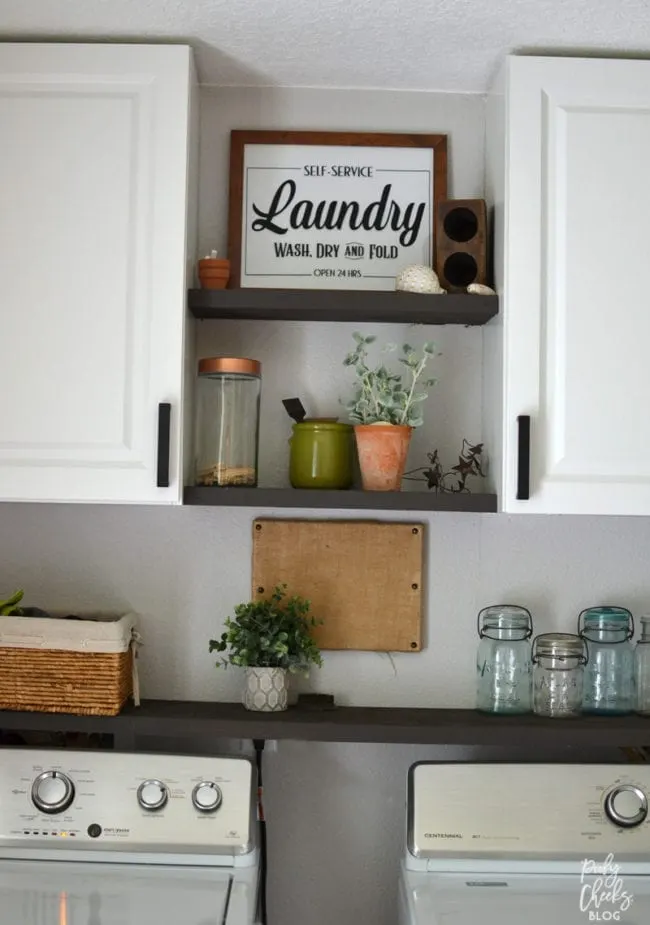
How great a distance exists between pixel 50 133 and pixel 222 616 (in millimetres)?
1004

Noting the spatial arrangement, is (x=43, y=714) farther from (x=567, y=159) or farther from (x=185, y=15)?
(x=567, y=159)

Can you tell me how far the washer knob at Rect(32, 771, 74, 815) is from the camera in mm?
1867

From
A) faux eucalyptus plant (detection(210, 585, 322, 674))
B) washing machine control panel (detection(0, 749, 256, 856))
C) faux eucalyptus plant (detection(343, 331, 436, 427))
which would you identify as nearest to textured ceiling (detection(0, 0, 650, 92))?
faux eucalyptus plant (detection(343, 331, 436, 427))

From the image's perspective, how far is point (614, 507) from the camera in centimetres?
180

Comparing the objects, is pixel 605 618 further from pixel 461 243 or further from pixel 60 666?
pixel 60 666

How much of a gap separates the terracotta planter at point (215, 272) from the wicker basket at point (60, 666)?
2.22 feet

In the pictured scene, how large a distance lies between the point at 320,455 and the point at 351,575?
292 millimetres

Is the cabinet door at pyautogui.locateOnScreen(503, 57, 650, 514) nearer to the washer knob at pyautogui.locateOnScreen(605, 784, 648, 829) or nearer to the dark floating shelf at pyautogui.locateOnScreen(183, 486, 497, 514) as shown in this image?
the dark floating shelf at pyautogui.locateOnScreen(183, 486, 497, 514)

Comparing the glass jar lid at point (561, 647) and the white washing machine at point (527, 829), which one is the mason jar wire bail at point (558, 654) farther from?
the white washing machine at point (527, 829)

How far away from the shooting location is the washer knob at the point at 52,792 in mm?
1867

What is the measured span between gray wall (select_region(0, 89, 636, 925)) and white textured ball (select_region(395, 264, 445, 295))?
0.63 feet

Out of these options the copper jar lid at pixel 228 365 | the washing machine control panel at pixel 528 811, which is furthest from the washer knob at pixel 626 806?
the copper jar lid at pixel 228 365

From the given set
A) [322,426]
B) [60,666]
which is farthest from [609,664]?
[60,666]

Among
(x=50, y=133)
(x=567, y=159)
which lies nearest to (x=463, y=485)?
(x=567, y=159)
